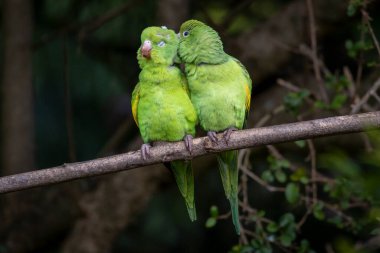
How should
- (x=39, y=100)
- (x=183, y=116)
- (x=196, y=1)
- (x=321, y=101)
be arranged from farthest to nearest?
(x=39, y=100) < (x=196, y=1) < (x=321, y=101) < (x=183, y=116)

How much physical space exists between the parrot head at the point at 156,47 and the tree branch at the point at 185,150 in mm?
511

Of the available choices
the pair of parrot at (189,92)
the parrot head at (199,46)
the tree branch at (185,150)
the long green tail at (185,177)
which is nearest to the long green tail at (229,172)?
the pair of parrot at (189,92)

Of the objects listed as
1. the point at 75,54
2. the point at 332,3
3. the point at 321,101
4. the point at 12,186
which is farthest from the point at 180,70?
the point at 75,54

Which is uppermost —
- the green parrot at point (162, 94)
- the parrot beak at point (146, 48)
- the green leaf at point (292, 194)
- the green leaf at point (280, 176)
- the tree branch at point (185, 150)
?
the parrot beak at point (146, 48)

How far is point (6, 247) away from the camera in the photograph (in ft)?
13.5

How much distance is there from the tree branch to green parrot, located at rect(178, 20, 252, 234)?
0.30 metres

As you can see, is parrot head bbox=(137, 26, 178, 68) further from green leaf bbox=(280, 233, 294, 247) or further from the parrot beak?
green leaf bbox=(280, 233, 294, 247)

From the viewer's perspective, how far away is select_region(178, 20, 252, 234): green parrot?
267cm

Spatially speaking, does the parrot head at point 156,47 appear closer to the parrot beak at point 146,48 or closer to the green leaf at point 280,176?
the parrot beak at point 146,48

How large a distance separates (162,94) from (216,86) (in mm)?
220

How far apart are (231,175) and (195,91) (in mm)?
401

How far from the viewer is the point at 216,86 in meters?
2.67

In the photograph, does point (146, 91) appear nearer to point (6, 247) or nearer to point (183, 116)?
point (183, 116)

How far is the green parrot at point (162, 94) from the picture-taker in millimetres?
2693
